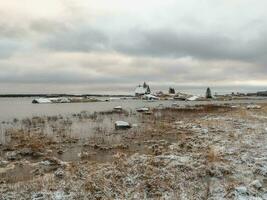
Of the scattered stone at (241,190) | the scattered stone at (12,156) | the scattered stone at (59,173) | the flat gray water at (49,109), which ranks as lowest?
the flat gray water at (49,109)

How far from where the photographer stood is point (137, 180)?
14.1 m

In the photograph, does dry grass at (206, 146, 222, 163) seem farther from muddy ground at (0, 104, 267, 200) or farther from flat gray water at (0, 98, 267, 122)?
flat gray water at (0, 98, 267, 122)

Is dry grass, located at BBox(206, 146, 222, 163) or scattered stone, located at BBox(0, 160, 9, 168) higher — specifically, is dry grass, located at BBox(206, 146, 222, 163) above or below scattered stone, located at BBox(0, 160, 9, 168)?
above

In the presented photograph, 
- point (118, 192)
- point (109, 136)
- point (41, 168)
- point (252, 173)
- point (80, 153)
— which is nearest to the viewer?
point (118, 192)

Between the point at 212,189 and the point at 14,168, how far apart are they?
31.9ft

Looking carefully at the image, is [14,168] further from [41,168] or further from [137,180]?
[137,180]

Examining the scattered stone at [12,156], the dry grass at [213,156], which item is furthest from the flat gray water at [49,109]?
the dry grass at [213,156]

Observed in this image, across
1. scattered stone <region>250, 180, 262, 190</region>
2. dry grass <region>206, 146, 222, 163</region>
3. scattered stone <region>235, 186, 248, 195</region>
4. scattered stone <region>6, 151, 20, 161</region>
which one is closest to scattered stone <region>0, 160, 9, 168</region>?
scattered stone <region>6, 151, 20, 161</region>

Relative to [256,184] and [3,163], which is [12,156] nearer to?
[3,163]

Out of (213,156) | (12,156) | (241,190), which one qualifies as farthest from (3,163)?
(241,190)

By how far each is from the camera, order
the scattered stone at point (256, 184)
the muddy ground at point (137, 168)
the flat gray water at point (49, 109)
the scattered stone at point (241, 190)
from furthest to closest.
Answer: the flat gray water at point (49, 109) < the scattered stone at point (256, 184) < the muddy ground at point (137, 168) < the scattered stone at point (241, 190)

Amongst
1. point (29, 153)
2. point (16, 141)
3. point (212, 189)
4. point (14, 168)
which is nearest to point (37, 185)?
point (14, 168)

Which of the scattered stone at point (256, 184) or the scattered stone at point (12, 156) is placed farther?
the scattered stone at point (12, 156)

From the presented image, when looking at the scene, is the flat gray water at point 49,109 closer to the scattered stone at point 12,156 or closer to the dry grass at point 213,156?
the scattered stone at point 12,156
